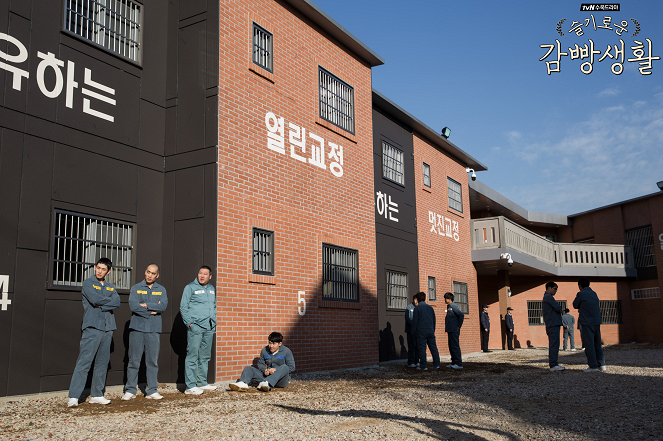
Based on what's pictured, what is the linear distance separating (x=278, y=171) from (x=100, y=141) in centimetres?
331

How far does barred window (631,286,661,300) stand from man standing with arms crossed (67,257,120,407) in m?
24.5

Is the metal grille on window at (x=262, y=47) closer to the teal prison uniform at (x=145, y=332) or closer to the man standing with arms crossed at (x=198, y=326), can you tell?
the man standing with arms crossed at (x=198, y=326)

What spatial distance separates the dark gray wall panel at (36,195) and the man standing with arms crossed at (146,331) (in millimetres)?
1573

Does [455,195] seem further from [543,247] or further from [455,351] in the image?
[455,351]

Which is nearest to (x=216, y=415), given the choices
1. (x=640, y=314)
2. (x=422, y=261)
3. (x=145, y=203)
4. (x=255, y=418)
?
(x=255, y=418)

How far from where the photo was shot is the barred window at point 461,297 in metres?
19.9

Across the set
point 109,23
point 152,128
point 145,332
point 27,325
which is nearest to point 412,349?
point 145,332

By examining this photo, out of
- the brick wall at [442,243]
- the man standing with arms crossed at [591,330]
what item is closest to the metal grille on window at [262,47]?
the man standing with arms crossed at [591,330]

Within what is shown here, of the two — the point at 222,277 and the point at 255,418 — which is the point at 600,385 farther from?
the point at 222,277

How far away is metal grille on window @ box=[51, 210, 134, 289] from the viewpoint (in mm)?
8203

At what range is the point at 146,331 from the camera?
7758 millimetres

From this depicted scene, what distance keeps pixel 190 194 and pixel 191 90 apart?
1.94m

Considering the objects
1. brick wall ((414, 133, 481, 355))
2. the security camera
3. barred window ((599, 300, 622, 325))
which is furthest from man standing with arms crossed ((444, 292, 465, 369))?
barred window ((599, 300, 622, 325))

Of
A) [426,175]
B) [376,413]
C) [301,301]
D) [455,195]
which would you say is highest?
[426,175]
